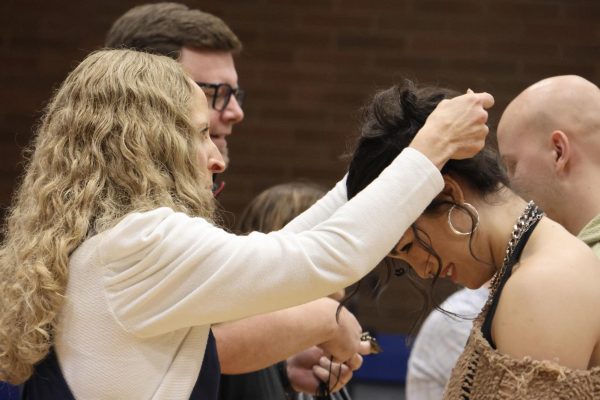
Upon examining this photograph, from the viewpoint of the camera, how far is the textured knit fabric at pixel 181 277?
167 cm

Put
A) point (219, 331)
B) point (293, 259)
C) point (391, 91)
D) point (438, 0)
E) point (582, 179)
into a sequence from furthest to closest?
point (438, 0), point (582, 179), point (219, 331), point (391, 91), point (293, 259)

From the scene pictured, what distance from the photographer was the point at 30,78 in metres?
5.02

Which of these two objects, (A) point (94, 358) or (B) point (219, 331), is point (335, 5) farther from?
(A) point (94, 358)

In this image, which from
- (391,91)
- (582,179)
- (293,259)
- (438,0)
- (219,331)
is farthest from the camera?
(438,0)

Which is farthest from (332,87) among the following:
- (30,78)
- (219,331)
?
(219,331)

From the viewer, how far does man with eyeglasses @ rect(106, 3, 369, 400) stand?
2193 mm

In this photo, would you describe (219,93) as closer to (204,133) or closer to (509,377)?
(204,133)

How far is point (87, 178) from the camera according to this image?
5.82 feet

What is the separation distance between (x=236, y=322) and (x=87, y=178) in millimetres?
607

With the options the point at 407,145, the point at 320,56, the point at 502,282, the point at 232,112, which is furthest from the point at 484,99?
the point at 320,56

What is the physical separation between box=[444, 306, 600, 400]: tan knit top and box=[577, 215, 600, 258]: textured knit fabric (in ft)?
1.69

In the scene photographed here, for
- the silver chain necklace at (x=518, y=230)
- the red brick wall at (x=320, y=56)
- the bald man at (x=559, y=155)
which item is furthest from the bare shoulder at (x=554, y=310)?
the red brick wall at (x=320, y=56)

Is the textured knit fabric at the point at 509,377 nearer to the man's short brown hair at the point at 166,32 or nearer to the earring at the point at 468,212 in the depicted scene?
the earring at the point at 468,212

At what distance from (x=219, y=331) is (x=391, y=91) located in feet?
2.16
